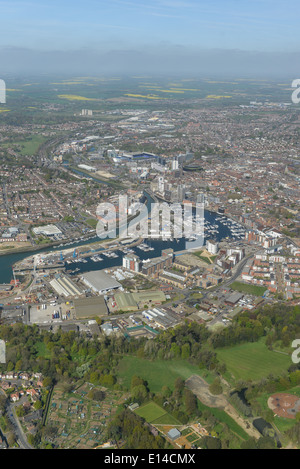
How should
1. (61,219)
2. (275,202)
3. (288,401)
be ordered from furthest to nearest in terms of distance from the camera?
(275,202) → (61,219) → (288,401)

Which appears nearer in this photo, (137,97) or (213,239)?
(213,239)

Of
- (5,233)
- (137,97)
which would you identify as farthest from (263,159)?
(137,97)

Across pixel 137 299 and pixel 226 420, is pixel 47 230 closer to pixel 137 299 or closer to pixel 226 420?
pixel 137 299

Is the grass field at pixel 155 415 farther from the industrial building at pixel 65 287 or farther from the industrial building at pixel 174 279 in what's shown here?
the industrial building at pixel 174 279

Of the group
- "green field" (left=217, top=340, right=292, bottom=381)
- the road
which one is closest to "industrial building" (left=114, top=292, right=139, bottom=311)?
"green field" (left=217, top=340, right=292, bottom=381)

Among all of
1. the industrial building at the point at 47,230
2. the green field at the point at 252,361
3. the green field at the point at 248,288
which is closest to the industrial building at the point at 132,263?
the green field at the point at 248,288

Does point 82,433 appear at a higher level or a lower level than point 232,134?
lower

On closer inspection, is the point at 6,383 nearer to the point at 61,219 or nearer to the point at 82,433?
the point at 82,433
